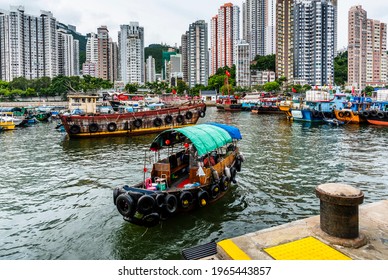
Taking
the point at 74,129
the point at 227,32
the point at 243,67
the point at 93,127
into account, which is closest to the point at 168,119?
the point at 93,127

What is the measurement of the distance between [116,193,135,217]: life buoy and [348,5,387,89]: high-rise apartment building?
115910mm

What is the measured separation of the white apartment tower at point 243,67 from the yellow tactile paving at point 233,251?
110696mm

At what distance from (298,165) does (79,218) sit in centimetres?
1113

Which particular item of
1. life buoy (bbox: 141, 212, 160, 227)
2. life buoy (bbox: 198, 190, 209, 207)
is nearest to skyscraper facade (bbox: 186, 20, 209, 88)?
life buoy (bbox: 198, 190, 209, 207)

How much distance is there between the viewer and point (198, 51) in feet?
450

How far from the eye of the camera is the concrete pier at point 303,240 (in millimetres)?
5223

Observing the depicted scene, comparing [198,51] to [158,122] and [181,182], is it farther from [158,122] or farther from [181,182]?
[181,182]

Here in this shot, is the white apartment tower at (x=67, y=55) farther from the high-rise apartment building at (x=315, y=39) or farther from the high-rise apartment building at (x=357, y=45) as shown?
the high-rise apartment building at (x=357, y=45)

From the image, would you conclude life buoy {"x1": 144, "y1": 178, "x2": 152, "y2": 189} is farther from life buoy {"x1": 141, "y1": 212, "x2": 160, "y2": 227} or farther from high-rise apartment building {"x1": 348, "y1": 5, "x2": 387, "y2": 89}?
high-rise apartment building {"x1": 348, "y1": 5, "x2": 387, "y2": 89}

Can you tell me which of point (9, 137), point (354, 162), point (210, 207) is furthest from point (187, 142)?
point (9, 137)

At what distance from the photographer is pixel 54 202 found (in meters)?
11.8

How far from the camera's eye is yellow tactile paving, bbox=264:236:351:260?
16.8 ft

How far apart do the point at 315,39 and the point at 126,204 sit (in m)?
105

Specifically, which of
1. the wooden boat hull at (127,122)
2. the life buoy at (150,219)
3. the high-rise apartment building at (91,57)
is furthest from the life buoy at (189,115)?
the high-rise apartment building at (91,57)
